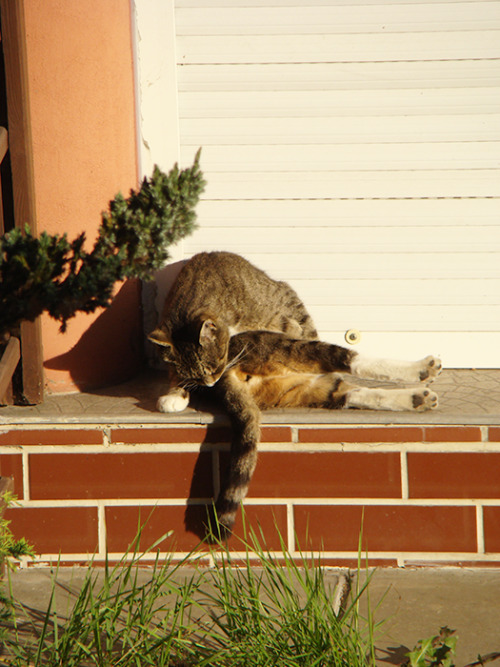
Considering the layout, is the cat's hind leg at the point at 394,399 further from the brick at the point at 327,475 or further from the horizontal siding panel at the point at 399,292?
the horizontal siding panel at the point at 399,292

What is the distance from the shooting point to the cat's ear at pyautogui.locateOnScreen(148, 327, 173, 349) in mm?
3235

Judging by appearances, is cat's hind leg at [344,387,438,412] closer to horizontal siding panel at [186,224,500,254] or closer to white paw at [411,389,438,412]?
white paw at [411,389,438,412]

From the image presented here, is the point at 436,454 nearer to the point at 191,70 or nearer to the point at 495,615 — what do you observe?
the point at 495,615

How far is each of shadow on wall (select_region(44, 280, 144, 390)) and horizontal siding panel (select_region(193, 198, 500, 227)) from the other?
629 millimetres

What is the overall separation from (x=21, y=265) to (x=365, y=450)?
184 centimetres

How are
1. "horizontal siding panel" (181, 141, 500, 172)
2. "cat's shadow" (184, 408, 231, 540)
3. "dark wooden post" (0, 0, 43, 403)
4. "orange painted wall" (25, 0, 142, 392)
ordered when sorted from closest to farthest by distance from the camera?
"dark wooden post" (0, 0, 43, 403), "cat's shadow" (184, 408, 231, 540), "orange painted wall" (25, 0, 142, 392), "horizontal siding panel" (181, 141, 500, 172)

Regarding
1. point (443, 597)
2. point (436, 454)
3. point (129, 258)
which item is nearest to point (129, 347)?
point (436, 454)

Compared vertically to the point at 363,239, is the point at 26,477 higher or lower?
lower

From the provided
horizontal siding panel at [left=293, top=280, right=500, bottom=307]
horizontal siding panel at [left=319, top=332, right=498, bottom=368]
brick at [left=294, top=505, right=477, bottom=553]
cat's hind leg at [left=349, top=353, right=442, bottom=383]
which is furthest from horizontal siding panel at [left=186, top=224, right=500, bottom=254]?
brick at [left=294, top=505, right=477, bottom=553]

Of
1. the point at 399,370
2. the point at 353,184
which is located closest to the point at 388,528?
the point at 399,370

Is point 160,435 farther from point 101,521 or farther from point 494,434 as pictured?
point 494,434

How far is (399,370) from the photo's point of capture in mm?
3203

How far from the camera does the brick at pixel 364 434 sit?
9.33ft

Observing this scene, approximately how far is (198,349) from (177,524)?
80 cm
